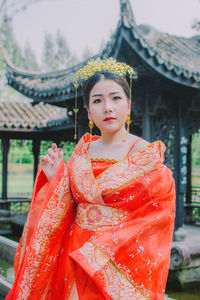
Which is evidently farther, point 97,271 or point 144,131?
point 144,131

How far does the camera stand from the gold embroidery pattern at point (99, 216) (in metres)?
1.62

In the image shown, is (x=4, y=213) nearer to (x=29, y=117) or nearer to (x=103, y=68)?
(x=29, y=117)

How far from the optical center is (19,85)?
A: 26.3ft

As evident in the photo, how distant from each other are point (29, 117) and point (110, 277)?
878 cm

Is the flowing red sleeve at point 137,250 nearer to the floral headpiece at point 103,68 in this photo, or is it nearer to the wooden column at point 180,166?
the floral headpiece at point 103,68

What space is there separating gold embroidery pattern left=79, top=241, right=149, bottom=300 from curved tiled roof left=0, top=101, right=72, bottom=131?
7.09m

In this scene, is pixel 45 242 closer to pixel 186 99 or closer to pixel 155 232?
pixel 155 232

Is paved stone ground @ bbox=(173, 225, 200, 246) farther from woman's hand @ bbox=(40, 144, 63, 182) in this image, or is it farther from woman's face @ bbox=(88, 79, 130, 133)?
woman's face @ bbox=(88, 79, 130, 133)

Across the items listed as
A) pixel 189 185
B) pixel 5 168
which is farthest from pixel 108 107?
pixel 5 168

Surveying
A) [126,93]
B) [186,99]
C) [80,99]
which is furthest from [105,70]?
[80,99]

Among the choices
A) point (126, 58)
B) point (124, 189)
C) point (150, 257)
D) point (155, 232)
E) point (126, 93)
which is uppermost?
point (126, 58)

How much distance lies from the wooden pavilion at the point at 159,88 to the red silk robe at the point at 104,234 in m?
3.10

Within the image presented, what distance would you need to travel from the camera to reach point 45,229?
172 centimetres

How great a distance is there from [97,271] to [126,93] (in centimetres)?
94
